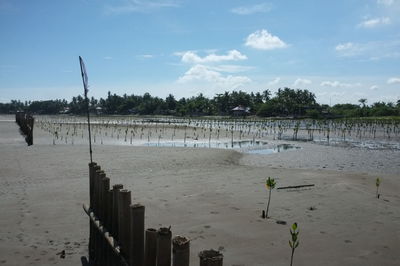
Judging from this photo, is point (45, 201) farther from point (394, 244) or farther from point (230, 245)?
point (394, 244)

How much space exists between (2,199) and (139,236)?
327 inches

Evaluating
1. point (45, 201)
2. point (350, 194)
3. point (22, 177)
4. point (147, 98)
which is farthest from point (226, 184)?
point (147, 98)

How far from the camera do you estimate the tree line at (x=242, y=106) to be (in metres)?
103

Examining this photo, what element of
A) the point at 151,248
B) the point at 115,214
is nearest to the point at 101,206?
the point at 115,214

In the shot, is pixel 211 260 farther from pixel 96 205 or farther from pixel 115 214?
pixel 96 205

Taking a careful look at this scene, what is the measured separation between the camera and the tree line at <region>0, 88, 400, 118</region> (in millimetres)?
102863

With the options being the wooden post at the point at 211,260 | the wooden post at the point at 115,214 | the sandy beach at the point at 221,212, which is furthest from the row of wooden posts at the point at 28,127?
the wooden post at the point at 211,260

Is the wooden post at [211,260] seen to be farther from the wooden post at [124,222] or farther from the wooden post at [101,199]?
the wooden post at [101,199]

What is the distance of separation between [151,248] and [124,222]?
127 cm

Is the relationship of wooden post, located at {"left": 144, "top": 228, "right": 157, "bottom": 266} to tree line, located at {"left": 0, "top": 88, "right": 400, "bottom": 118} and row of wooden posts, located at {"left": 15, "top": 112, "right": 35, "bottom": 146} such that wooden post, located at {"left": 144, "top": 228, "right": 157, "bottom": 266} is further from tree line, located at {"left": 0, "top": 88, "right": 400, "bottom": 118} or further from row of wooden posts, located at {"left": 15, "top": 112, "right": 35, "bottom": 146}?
tree line, located at {"left": 0, "top": 88, "right": 400, "bottom": 118}

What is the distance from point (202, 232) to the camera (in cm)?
794

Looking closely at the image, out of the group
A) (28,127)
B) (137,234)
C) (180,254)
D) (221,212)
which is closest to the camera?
(180,254)

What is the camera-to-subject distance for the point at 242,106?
115188mm

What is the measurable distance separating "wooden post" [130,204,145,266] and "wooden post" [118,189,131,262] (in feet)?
1.51
